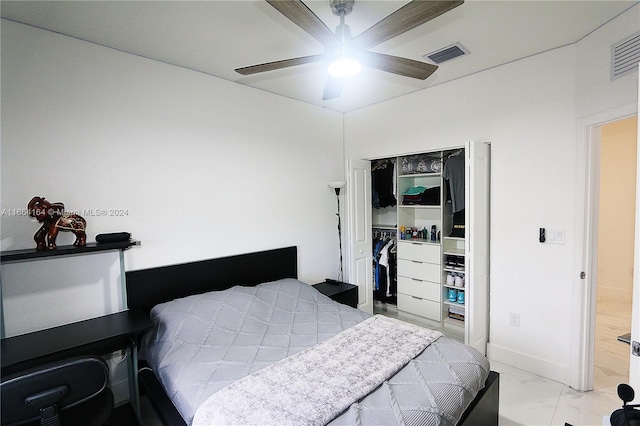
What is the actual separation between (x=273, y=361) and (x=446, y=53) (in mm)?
2523

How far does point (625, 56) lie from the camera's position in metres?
1.84

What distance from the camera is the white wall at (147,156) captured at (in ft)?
6.13

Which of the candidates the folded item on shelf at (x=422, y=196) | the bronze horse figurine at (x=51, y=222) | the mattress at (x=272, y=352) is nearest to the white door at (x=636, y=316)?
the mattress at (x=272, y=352)

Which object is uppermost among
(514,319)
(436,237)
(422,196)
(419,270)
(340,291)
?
(422,196)

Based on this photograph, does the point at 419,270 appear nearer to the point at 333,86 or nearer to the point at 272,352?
the point at 272,352

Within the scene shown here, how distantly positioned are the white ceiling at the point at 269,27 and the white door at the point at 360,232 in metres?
1.28

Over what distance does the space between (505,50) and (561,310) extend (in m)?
2.10

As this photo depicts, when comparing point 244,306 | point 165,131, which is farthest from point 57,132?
point 244,306

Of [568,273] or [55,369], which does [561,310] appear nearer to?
[568,273]

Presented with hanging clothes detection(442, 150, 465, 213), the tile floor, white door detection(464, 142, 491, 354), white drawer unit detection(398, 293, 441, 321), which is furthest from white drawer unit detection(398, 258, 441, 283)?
the tile floor

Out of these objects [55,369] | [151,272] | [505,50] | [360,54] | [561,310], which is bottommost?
[561,310]

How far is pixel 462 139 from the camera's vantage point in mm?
2891

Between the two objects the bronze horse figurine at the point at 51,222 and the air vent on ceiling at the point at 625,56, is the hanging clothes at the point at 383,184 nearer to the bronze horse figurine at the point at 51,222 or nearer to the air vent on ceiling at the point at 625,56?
the air vent on ceiling at the point at 625,56

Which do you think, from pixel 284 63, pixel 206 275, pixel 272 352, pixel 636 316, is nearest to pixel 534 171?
pixel 636 316
